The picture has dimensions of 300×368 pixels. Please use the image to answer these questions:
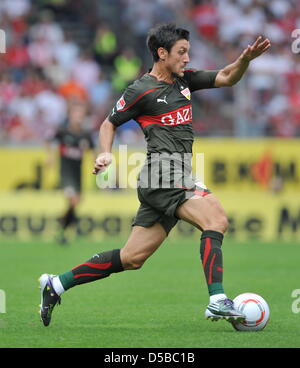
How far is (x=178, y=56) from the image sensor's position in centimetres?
770

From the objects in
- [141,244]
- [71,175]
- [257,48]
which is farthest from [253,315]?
[71,175]

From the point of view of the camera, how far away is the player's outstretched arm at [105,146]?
7.20 meters

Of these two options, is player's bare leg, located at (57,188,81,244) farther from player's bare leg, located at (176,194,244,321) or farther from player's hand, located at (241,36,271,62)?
player's hand, located at (241,36,271,62)

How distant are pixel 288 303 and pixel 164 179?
2.42 meters

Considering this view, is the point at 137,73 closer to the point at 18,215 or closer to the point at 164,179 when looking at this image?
the point at 18,215

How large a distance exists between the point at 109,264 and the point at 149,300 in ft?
6.41

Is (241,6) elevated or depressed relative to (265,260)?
elevated

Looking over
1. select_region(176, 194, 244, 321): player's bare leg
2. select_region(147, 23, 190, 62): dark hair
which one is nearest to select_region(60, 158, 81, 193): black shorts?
select_region(147, 23, 190, 62): dark hair

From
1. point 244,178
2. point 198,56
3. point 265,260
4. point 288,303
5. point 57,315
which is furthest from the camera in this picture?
point 198,56

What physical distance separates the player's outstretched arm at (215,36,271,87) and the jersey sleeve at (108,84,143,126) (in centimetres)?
72

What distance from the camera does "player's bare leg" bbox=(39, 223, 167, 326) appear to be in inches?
303

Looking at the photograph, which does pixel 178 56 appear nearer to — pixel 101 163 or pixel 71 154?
pixel 101 163

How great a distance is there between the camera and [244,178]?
18344 mm
